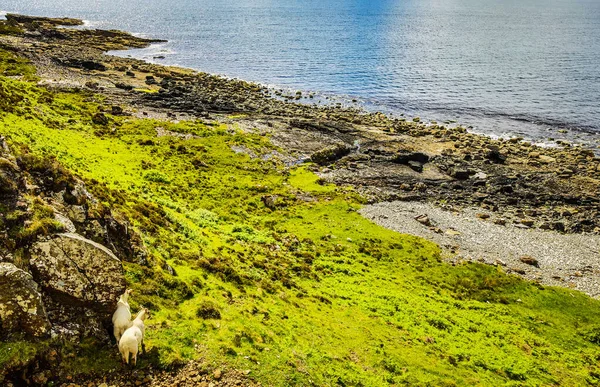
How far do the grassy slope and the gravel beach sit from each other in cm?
264

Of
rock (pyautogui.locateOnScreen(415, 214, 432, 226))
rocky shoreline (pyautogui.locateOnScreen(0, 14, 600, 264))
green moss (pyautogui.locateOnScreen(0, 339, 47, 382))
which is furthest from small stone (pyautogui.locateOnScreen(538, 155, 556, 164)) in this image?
green moss (pyautogui.locateOnScreen(0, 339, 47, 382))

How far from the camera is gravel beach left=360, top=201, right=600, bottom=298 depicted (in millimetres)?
41812

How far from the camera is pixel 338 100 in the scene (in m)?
110

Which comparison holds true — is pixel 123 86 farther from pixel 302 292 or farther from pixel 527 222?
pixel 527 222

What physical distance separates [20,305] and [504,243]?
1849 inches

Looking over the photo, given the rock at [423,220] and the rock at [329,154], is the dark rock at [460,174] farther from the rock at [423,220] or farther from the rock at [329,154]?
the rock at [329,154]

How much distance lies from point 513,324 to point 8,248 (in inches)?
1316

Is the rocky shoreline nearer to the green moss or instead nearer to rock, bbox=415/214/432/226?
rock, bbox=415/214/432/226

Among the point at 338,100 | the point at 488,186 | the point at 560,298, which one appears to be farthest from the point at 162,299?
the point at 338,100

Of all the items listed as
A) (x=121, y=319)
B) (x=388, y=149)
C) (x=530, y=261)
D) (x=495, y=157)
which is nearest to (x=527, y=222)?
(x=530, y=261)

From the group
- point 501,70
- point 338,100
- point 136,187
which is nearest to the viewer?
point 136,187

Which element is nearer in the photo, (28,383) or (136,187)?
(28,383)

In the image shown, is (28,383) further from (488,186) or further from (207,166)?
(488,186)

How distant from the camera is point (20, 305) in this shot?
13.7 m
